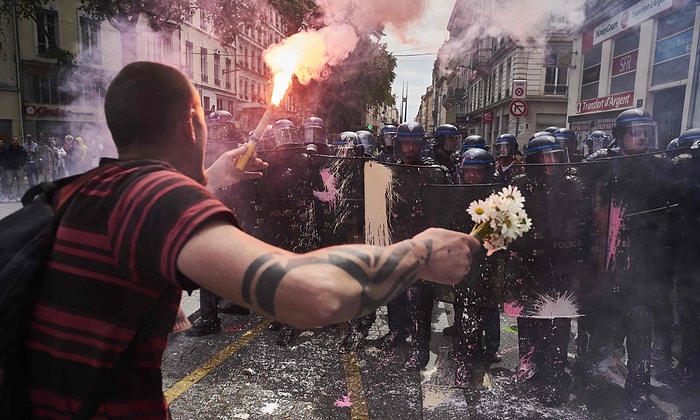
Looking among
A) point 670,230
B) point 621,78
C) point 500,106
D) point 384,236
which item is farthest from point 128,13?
point 500,106

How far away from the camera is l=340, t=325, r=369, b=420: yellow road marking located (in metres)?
3.73

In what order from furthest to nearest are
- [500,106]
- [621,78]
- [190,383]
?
[500,106] → [621,78] → [190,383]

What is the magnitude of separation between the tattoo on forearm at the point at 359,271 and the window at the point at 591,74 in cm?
2034

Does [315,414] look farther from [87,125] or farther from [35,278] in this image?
[87,125]

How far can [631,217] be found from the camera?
370 centimetres

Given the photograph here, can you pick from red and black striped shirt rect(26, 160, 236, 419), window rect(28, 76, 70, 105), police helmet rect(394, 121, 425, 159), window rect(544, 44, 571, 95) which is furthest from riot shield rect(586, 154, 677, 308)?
window rect(28, 76, 70, 105)

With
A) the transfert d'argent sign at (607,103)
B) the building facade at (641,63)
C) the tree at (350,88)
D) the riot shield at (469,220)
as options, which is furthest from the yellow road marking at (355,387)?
the transfert d'argent sign at (607,103)

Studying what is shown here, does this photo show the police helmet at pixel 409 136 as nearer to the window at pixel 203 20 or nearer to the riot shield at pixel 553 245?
the riot shield at pixel 553 245

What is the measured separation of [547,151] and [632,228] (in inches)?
Result: 52.5

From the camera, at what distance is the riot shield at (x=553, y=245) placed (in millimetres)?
3689

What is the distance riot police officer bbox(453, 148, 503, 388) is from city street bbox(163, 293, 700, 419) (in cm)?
18

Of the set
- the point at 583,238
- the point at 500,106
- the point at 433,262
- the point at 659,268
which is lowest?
the point at 659,268

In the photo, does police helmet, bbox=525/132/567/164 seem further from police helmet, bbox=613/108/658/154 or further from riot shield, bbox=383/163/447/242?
riot shield, bbox=383/163/447/242

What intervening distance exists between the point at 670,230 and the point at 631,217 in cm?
45
